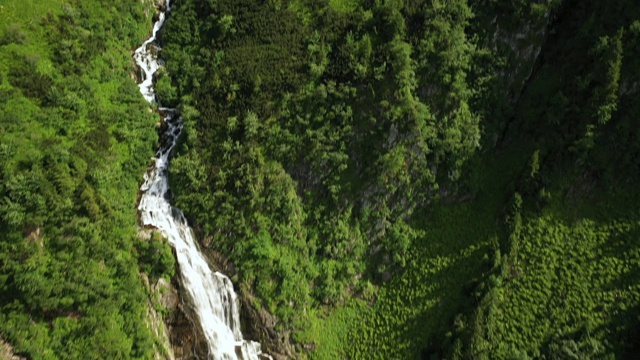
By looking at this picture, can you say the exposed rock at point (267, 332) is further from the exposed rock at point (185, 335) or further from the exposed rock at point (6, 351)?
the exposed rock at point (6, 351)

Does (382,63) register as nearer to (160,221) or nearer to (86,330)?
(160,221)

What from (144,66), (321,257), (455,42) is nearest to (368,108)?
Answer: (455,42)

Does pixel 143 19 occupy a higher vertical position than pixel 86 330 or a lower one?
higher

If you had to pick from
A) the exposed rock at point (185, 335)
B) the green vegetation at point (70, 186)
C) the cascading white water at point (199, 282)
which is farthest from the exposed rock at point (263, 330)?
the green vegetation at point (70, 186)

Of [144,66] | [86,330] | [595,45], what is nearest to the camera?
[86,330]

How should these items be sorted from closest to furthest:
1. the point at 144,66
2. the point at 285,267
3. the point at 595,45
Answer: the point at 595,45 < the point at 285,267 < the point at 144,66

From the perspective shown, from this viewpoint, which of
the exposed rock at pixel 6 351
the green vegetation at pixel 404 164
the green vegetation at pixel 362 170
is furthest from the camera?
the green vegetation at pixel 404 164

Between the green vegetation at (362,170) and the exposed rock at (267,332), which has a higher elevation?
the green vegetation at (362,170)

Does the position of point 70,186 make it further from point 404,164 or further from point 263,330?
point 404,164
